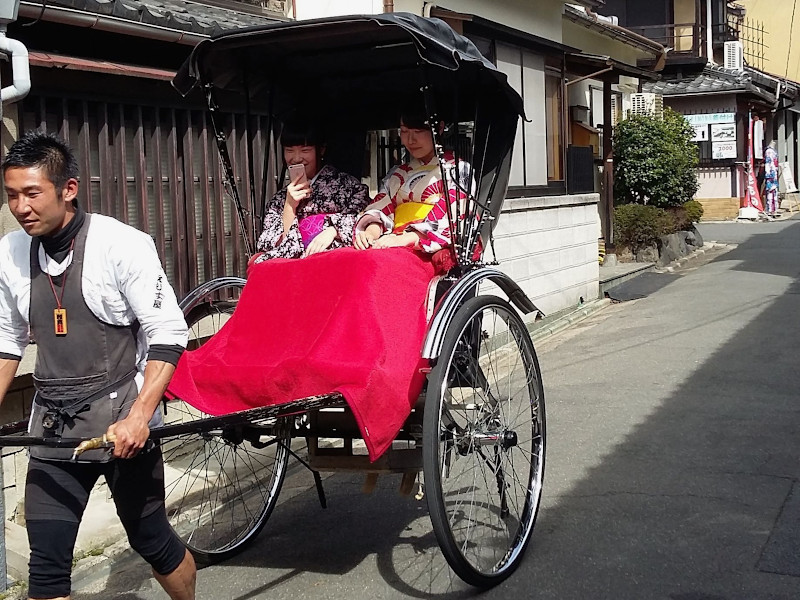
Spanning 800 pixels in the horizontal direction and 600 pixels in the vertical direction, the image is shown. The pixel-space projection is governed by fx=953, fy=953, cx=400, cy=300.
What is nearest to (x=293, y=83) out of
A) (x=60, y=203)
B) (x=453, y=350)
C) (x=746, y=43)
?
(x=453, y=350)

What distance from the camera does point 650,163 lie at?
19.3m

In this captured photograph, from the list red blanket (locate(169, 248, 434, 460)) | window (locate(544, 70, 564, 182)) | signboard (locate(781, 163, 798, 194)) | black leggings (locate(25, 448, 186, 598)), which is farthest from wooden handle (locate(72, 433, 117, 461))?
signboard (locate(781, 163, 798, 194))

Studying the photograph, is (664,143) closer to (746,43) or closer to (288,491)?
(288,491)

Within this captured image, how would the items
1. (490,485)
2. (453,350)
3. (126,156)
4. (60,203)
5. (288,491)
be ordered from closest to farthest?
(60,203), (453,350), (490,485), (288,491), (126,156)

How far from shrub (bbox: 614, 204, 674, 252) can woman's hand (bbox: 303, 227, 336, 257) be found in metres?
14.0

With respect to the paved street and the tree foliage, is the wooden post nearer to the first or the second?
the tree foliage

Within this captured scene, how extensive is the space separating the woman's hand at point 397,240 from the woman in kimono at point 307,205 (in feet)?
1.15

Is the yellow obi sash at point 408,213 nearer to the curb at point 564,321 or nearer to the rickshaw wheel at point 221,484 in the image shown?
the rickshaw wheel at point 221,484

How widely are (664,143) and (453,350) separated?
53.4 ft

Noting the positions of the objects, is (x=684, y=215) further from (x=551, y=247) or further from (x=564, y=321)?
(x=564, y=321)

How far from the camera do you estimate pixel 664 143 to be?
63.7ft

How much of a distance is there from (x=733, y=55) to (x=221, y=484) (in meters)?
30.2

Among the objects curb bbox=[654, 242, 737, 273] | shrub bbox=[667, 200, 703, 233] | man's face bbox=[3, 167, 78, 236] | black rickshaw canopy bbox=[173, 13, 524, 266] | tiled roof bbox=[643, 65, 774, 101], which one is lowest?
curb bbox=[654, 242, 737, 273]

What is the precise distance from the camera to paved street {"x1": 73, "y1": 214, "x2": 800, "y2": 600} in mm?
4688
